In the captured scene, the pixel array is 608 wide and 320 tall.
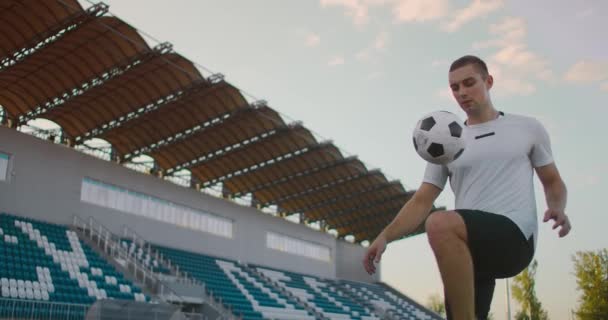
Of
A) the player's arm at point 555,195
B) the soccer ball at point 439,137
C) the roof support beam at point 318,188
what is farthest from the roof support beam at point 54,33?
the player's arm at point 555,195

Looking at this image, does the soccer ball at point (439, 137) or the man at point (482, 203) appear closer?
the man at point (482, 203)

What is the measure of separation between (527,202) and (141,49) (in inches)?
877

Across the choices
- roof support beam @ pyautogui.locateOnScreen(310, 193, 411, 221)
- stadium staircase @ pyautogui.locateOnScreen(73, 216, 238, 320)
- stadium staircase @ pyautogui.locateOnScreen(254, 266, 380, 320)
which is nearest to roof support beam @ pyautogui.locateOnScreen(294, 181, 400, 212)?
roof support beam @ pyautogui.locateOnScreen(310, 193, 411, 221)

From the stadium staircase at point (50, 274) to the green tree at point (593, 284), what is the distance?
1019 inches

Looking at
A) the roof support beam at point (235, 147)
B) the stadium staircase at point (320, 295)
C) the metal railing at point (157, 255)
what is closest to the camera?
the metal railing at point (157, 255)

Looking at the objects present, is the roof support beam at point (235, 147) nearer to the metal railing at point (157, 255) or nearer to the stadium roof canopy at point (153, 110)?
the stadium roof canopy at point (153, 110)

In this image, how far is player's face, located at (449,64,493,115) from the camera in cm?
319

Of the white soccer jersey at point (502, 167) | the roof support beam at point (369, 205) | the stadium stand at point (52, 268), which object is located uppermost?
the roof support beam at point (369, 205)

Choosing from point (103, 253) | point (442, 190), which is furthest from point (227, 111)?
point (442, 190)

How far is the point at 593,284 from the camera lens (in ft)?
116

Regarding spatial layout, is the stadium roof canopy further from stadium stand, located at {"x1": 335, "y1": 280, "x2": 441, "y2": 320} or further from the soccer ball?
the soccer ball

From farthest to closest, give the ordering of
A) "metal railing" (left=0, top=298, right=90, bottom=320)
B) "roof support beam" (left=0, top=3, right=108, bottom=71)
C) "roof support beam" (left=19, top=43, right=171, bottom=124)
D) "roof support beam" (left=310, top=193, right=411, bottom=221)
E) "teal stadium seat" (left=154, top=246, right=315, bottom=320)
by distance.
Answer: "roof support beam" (left=310, top=193, right=411, bottom=221)
"teal stadium seat" (left=154, top=246, right=315, bottom=320)
"roof support beam" (left=19, top=43, right=171, bottom=124)
"roof support beam" (left=0, top=3, right=108, bottom=71)
"metal railing" (left=0, top=298, right=90, bottom=320)

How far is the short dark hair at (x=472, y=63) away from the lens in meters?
3.21

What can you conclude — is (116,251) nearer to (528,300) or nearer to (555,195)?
(555,195)
